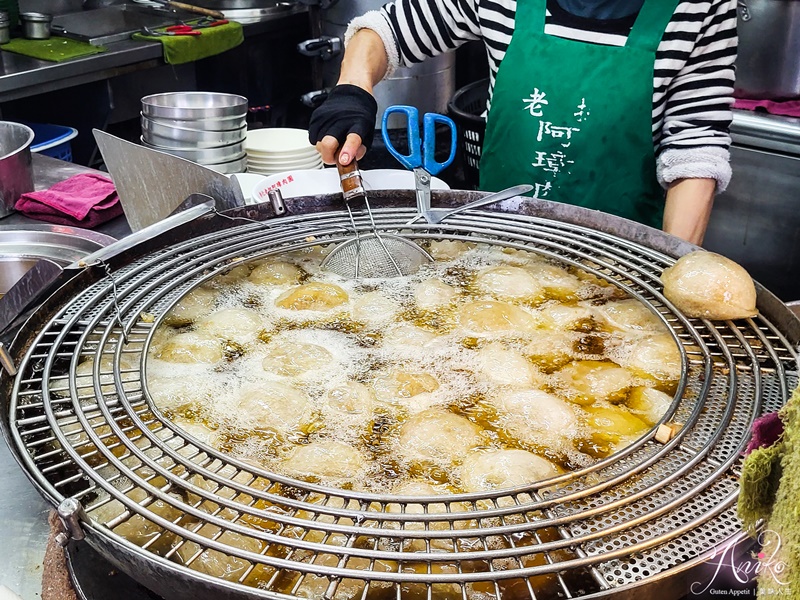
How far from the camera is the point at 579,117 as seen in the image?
289cm

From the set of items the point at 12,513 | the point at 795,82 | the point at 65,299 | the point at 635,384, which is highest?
the point at 795,82

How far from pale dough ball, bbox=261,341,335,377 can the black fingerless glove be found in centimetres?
86

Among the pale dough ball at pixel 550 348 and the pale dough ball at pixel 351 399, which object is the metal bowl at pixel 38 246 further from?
the pale dough ball at pixel 550 348

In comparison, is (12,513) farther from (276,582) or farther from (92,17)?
(92,17)

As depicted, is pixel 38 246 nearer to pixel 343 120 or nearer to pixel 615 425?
pixel 343 120

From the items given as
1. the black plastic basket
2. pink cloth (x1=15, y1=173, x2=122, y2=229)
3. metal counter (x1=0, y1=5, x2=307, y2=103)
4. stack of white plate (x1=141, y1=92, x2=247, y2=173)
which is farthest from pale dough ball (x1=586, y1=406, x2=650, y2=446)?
metal counter (x1=0, y1=5, x2=307, y2=103)

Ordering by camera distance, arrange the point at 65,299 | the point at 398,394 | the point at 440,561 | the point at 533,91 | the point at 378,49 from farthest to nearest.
Answer: the point at 378,49
the point at 533,91
the point at 65,299
the point at 398,394
the point at 440,561

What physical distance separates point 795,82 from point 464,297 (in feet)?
11.9

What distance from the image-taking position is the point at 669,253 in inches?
83.4

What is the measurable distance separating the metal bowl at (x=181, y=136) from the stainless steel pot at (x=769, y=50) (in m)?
3.55

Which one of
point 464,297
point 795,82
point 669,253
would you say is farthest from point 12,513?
point 795,82

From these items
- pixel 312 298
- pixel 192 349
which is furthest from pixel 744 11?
pixel 192 349

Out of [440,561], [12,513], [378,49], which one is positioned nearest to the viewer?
[440,561]

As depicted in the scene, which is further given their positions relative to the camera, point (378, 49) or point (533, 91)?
point (378, 49)
